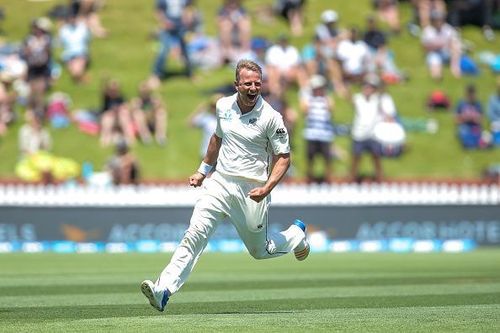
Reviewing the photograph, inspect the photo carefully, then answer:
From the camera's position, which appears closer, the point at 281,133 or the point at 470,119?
the point at 281,133

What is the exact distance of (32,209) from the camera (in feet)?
71.5

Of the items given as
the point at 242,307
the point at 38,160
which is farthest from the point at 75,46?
the point at 242,307

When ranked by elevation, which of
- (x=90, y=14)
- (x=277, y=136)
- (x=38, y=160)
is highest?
(x=277, y=136)

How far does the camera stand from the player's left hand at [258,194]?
31.0ft

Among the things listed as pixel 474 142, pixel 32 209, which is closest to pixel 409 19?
pixel 474 142

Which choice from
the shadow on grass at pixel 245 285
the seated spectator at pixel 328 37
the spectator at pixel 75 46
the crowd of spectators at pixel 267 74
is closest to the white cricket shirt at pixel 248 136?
the shadow on grass at pixel 245 285

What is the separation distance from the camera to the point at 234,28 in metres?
26.7

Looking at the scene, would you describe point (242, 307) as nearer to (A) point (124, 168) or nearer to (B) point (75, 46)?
(A) point (124, 168)

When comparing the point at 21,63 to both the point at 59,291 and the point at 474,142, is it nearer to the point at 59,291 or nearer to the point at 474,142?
the point at 474,142

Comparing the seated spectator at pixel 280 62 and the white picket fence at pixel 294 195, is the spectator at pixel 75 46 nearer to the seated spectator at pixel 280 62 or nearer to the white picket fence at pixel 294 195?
the seated spectator at pixel 280 62

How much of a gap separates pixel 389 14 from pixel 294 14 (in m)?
2.46

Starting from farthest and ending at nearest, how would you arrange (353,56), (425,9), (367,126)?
(425,9), (353,56), (367,126)

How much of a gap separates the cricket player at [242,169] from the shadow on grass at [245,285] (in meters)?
2.90

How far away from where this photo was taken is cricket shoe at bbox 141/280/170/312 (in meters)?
9.00
